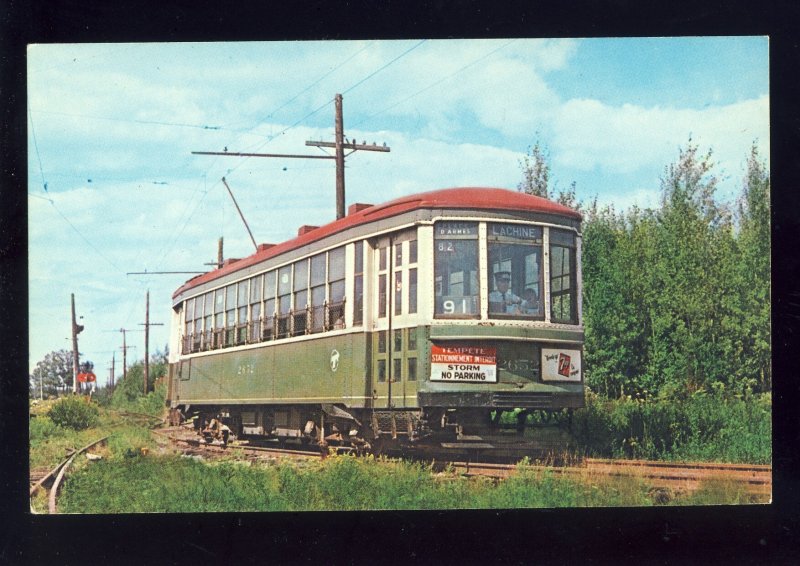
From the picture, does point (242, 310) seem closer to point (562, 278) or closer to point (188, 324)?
point (188, 324)

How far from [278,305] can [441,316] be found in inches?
147

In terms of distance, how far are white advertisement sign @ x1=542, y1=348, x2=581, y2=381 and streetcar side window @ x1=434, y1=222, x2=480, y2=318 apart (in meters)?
1.05

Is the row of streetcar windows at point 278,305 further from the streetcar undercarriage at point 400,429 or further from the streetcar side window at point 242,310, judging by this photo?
the streetcar undercarriage at point 400,429

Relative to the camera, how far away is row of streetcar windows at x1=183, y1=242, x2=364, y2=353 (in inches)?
512

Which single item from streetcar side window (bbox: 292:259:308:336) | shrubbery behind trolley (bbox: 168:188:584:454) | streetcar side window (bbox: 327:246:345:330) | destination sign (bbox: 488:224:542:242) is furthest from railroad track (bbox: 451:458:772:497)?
streetcar side window (bbox: 292:259:308:336)

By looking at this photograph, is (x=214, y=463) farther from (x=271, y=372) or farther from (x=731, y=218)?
(x=731, y=218)

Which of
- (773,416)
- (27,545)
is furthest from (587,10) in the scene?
(27,545)

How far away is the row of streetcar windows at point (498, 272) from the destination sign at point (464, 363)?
382mm

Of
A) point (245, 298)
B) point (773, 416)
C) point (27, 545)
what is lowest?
point (27, 545)

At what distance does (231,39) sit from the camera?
10.8 metres

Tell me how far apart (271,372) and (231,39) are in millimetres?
5475

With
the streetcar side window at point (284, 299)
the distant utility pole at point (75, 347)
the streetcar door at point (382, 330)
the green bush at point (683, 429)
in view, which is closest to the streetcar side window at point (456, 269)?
the streetcar door at point (382, 330)

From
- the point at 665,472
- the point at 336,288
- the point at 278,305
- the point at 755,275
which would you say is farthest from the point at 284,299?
the point at 755,275

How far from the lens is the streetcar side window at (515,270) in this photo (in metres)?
11.6
